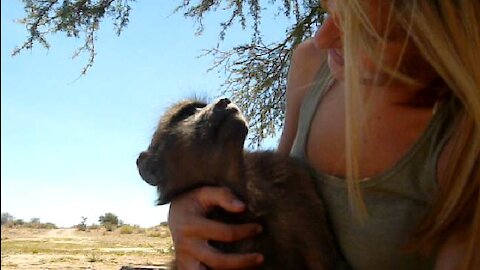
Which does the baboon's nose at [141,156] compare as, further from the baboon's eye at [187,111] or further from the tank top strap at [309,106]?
the tank top strap at [309,106]

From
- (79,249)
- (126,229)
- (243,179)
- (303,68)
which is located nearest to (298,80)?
(303,68)

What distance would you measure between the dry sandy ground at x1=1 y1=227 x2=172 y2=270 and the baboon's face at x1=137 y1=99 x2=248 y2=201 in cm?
469

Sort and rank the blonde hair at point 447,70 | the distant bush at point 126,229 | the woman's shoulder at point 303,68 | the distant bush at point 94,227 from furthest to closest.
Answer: the distant bush at point 94,227
the distant bush at point 126,229
the woman's shoulder at point 303,68
the blonde hair at point 447,70

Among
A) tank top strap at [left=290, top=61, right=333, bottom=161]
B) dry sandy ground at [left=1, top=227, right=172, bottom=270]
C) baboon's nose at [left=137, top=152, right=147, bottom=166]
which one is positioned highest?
tank top strap at [left=290, top=61, right=333, bottom=161]

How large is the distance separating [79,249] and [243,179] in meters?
10.5

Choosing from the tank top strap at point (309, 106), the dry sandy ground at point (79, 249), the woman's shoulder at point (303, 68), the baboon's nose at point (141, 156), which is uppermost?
the woman's shoulder at point (303, 68)

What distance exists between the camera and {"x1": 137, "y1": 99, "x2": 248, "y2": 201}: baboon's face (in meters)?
1.68

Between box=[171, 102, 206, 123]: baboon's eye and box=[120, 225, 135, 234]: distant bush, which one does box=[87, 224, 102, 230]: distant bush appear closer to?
box=[120, 225, 135, 234]: distant bush

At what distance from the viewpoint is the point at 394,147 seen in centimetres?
160

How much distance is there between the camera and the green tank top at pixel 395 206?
5.02 feet

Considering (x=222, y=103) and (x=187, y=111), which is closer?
(x=222, y=103)

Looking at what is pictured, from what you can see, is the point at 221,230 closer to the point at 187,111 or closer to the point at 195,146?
the point at 195,146

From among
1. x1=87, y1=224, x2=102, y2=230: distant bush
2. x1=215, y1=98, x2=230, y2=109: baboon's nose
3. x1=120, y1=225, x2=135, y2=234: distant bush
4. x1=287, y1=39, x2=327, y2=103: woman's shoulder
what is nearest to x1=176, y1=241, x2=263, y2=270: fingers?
x1=215, y1=98, x2=230, y2=109: baboon's nose

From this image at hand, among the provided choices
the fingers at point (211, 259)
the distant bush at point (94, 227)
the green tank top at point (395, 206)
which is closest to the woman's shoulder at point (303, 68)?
the green tank top at point (395, 206)
